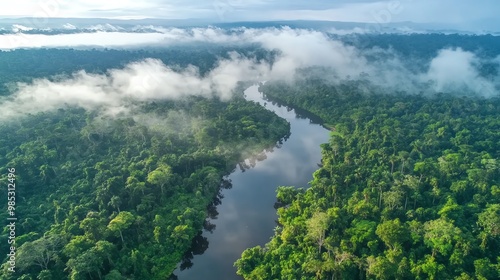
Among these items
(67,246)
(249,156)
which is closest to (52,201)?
(67,246)

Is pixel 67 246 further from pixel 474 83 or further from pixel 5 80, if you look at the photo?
pixel 474 83

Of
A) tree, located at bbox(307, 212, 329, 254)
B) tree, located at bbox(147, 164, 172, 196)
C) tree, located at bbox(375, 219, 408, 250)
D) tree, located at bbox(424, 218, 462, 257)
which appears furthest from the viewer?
tree, located at bbox(147, 164, 172, 196)

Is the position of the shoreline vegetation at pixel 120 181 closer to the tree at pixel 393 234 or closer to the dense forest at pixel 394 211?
the dense forest at pixel 394 211

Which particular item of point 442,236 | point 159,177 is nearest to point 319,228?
point 442,236

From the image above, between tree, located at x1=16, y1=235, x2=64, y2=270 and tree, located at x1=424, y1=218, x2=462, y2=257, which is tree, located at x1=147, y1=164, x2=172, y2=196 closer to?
tree, located at x1=16, y1=235, x2=64, y2=270

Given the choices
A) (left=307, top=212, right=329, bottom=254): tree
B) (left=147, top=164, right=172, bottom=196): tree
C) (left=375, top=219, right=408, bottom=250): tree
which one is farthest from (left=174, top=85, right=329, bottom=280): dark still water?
(left=375, top=219, right=408, bottom=250): tree

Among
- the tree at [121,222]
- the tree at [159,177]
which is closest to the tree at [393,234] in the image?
the tree at [121,222]

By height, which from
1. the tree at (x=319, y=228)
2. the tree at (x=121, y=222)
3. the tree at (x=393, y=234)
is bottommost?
the tree at (x=393, y=234)
